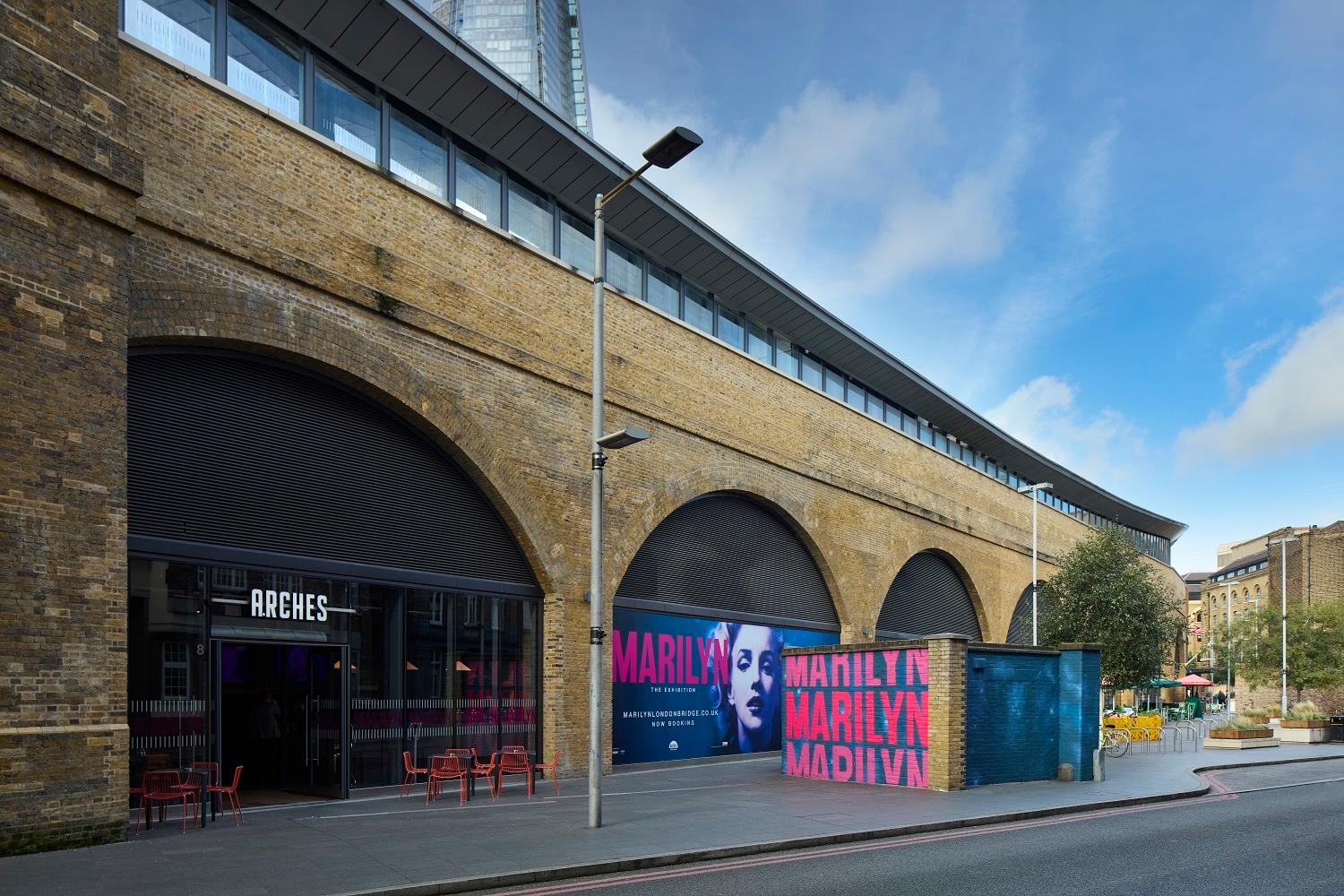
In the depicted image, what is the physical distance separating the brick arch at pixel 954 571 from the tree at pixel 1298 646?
23.9 meters

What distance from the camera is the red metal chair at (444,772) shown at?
587 inches

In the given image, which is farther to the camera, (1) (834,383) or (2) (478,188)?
(1) (834,383)

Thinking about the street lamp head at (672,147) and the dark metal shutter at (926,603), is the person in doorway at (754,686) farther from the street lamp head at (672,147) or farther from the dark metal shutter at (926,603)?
the street lamp head at (672,147)

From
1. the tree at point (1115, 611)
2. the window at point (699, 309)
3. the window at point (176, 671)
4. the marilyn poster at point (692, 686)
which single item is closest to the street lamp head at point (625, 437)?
the window at point (176, 671)

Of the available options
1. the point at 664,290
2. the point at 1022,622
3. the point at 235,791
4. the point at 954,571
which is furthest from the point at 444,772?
the point at 1022,622

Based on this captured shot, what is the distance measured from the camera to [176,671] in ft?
43.1

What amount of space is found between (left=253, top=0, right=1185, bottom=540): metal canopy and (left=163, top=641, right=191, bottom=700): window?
9.17 metres

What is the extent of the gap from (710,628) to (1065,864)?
1300 cm

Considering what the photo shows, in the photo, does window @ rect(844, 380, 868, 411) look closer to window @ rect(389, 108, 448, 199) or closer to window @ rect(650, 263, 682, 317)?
window @ rect(650, 263, 682, 317)

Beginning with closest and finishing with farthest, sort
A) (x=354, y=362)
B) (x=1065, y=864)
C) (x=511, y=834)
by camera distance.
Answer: (x=1065, y=864) → (x=511, y=834) → (x=354, y=362)

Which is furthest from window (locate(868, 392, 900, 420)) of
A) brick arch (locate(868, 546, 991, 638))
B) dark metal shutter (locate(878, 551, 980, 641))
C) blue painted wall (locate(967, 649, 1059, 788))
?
blue painted wall (locate(967, 649, 1059, 788))

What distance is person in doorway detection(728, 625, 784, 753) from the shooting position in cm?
2434

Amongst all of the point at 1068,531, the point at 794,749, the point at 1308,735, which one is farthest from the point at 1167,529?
the point at 794,749

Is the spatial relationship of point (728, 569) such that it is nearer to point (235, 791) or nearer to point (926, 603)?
point (926, 603)
